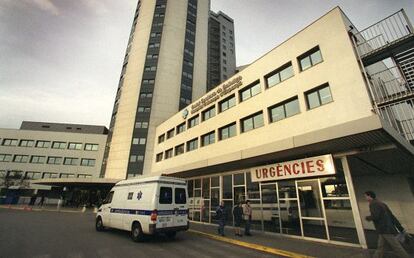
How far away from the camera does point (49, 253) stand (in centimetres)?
715

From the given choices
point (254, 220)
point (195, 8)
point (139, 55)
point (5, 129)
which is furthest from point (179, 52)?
point (5, 129)

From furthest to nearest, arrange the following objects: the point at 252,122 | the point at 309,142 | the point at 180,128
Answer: the point at 180,128 < the point at 252,122 < the point at 309,142

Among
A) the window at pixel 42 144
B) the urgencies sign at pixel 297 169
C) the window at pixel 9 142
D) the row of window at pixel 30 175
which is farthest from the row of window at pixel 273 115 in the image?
the window at pixel 9 142

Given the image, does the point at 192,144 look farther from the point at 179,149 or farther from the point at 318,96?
the point at 318,96

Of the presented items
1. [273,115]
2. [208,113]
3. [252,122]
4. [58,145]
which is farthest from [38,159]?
[273,115]

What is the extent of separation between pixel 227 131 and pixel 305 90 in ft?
24.1

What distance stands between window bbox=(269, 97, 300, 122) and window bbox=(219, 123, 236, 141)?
3781mm

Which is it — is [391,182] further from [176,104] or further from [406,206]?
[176,104]

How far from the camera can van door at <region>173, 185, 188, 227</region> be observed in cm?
1005

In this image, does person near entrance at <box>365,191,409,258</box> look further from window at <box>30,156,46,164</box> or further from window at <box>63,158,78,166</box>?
window at <box>30,156,46,164</box>

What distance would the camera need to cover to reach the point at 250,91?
16688mm

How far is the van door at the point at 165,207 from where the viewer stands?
9328 millimetres

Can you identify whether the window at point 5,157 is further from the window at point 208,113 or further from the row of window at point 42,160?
the window at point 208,113

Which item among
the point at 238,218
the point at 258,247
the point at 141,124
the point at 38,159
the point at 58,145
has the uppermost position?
the point at 58,145
